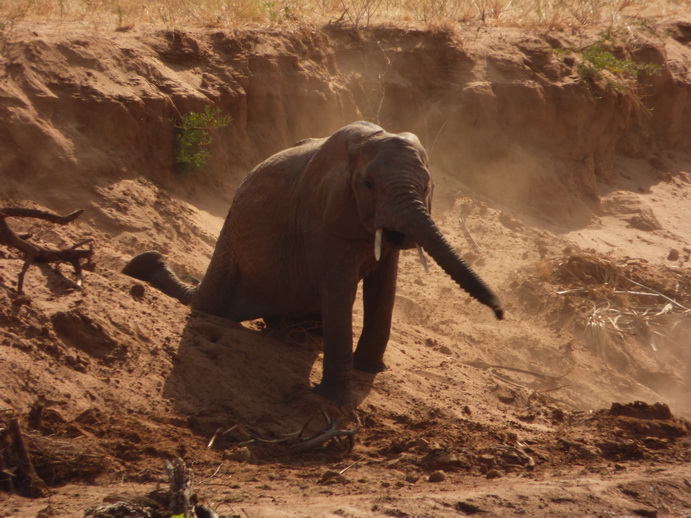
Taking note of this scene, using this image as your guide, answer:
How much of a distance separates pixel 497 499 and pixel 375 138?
2556 mm

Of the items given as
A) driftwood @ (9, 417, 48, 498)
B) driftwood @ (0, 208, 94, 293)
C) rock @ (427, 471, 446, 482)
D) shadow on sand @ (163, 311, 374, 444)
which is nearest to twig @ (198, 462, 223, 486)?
shadow on sand @ (163, 311, 374, 444)

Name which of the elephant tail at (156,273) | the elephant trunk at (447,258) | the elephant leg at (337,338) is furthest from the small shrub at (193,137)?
the elephant trunk at (447,258)

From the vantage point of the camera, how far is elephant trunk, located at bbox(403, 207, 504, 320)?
19.0ft

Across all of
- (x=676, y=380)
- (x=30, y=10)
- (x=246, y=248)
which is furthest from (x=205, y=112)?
(x=676, y=380)

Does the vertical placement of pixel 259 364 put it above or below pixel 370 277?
below

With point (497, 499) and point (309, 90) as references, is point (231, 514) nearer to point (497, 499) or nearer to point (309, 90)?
point (497, 499)

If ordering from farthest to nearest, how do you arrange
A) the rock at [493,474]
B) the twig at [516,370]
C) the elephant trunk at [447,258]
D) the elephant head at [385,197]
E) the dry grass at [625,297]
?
the dry grass at [625,297]
the twig at [516,370]
the elephant head at [385,197]
the elephant trunk at [447,258]
the rock at [493,474]

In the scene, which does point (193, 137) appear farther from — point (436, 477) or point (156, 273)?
point (436, 477)

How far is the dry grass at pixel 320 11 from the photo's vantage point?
1091cm

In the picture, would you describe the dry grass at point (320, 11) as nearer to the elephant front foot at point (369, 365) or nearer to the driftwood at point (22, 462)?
the elephant front foot at point (369, 365)

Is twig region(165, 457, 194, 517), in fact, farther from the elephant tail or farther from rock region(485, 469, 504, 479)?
the elephant tail

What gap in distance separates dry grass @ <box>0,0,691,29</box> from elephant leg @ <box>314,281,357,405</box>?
5.02m

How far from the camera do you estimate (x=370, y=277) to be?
24.3 ft

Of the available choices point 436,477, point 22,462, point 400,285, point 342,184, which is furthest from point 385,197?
point 400,285
